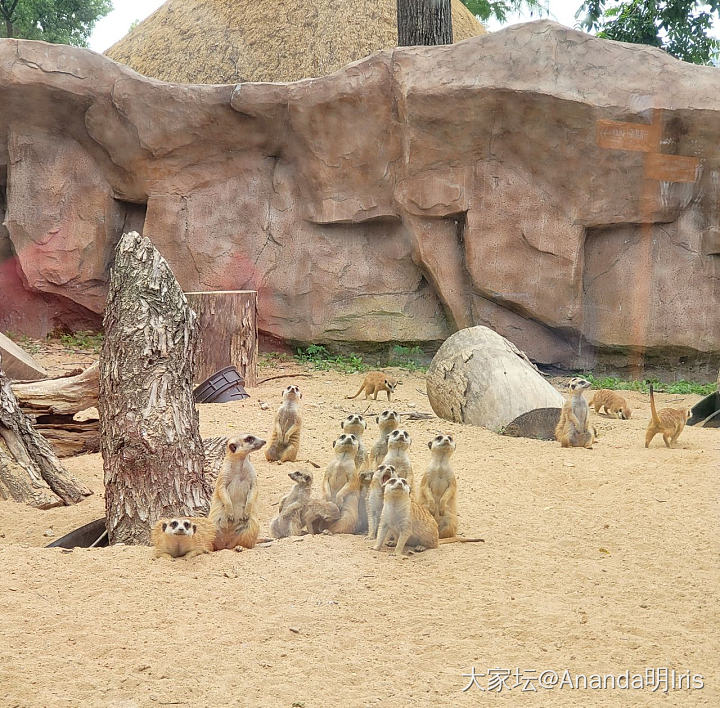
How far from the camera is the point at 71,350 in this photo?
9.84m

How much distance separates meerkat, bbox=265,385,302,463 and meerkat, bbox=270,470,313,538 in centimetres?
129

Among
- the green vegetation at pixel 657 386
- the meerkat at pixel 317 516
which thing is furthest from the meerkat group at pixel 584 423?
the green vegetation at pixel 657 386

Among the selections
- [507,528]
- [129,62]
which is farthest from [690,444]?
[129,62]

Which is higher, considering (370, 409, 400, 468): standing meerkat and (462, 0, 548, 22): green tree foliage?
(462, 0, 548, 22): green tree foliage

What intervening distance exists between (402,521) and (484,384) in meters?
3.17

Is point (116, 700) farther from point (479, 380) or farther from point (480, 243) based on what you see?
point (480, 243)

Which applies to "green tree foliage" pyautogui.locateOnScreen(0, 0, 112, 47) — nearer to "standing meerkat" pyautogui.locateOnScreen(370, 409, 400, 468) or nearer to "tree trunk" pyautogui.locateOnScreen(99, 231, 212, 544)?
"tree trunk" pyautogui.locateOnScreen(99, 231, 212, 544)

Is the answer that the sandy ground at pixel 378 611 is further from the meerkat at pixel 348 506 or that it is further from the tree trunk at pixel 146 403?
the tree trunk at pixel 146 403

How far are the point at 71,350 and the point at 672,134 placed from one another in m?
6.96

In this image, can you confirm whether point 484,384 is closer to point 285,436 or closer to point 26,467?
point 285,436

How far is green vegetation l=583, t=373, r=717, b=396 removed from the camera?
844cm

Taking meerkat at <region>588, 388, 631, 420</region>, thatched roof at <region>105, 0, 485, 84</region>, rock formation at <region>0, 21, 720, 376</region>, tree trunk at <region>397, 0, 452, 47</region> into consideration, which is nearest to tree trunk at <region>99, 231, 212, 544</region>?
meerkat at <region>588, 388, 631, 420</region>

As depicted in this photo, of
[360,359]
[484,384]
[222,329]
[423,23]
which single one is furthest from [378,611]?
[423,23]

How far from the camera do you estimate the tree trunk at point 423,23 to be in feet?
31.0
